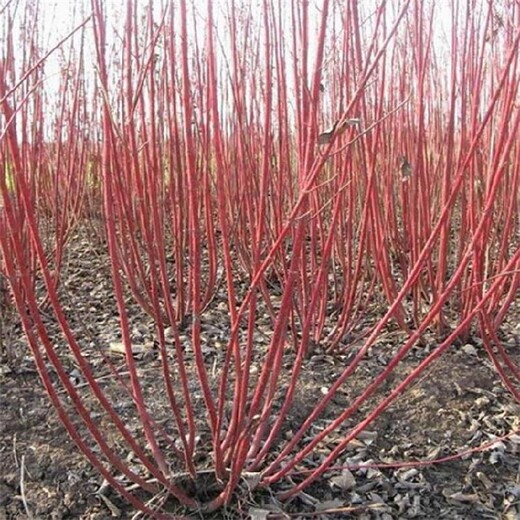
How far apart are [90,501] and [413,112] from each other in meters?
1.72

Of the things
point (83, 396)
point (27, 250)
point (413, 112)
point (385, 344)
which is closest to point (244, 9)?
point (413, 112)

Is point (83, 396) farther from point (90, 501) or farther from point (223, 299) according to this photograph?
point (223, 299)

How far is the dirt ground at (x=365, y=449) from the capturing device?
1265 mm

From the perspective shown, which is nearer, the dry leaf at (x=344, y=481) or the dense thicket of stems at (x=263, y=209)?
the dense thicket of stems at (x=263, y=209)

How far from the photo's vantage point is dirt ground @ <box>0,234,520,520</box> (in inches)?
49.8

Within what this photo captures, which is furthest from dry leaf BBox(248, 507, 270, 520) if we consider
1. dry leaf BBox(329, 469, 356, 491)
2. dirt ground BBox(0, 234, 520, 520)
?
dry leaf BBox(329, 469, 356, 491)

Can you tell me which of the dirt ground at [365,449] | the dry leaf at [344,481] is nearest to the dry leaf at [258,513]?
the dirt ground at [365,449]

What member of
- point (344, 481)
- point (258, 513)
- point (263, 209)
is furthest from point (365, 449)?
point (263, 209)

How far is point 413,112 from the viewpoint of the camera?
228 cm

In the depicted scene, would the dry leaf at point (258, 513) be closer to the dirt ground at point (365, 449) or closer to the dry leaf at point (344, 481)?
the dirt ground at point (365, 449)

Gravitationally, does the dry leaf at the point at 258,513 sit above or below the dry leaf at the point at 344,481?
above

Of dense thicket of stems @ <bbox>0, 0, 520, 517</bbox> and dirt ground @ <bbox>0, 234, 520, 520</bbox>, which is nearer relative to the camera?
dense thicket of stems @ <bbox>0, 0, 520, 517</bbox>

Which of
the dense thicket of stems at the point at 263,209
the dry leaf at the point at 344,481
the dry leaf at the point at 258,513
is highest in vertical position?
the dense thicket of stems at the point at 263,209

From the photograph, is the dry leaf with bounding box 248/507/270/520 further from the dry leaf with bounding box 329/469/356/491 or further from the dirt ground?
the dry leaf with bounding box 329/469/356/491
